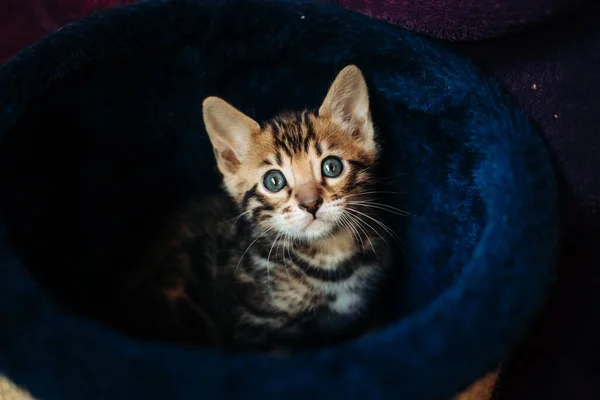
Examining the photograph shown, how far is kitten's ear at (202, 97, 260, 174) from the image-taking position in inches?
47.4

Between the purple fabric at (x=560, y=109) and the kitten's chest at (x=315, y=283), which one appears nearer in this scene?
the purple fabric at (x=560, y=109)

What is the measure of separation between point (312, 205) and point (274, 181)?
14cm

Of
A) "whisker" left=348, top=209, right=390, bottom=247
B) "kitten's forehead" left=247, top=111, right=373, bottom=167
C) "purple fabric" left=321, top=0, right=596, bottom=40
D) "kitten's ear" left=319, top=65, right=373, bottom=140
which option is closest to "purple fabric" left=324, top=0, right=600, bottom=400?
"purple fabric" left=321, top=0, right=596, bottom=40

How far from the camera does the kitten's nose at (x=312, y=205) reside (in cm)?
109

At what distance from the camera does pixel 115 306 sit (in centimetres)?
124

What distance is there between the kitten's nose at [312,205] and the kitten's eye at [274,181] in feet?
0.35

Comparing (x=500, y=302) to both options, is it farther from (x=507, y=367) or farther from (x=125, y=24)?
(x=125, y=24)

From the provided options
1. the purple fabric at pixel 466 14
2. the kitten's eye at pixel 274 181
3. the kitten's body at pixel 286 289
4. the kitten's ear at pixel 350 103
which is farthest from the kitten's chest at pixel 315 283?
the purple fabric at pixel 466 14

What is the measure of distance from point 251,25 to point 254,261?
58cm

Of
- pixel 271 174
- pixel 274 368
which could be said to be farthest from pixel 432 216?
pixel 274 368

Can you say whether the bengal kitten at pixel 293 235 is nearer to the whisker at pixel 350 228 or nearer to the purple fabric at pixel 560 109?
the whisker at pixel 350 228

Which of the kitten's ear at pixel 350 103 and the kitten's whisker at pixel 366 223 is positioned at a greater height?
the kitten's ear at pixel 350 103

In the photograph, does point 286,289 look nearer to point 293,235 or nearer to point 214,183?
point 293,235

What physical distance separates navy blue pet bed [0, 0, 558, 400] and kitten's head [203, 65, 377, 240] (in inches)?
4.6
